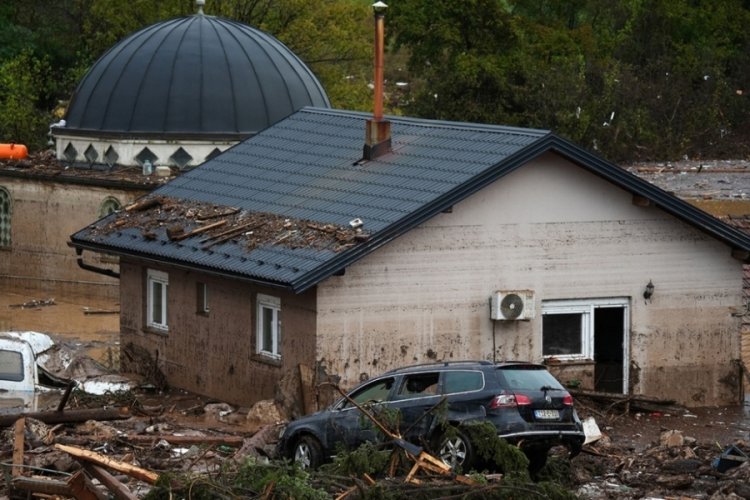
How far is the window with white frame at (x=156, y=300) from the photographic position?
3080 cm

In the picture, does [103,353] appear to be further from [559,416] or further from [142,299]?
[559,416]

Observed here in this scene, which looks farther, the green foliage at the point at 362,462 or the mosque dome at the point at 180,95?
the mosque dome at the point at 180,95

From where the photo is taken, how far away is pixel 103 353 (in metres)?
36.4

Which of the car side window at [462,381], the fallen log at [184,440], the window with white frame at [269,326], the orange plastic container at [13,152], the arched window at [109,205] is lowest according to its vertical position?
the fallen log at [184,440]

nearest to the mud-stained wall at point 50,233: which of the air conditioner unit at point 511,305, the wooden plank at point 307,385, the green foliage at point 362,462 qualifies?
the wooden plank at point 307,385

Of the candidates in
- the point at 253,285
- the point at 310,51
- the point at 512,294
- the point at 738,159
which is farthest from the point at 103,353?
the point at 738,159

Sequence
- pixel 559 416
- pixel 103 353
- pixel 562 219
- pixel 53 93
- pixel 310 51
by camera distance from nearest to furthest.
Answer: pixel 559 416 < pixel 562 219 < pixel 103 353 < pixel 310 51 < pixel 53 93

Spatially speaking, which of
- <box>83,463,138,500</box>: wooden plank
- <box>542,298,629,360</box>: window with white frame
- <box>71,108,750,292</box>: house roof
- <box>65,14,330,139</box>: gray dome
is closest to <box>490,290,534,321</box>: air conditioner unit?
<box>542,298,629,360</box>: window with white frame

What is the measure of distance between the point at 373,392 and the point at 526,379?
6.38 feet

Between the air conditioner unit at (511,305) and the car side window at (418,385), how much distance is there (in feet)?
19.2

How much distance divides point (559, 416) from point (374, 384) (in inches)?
92.8

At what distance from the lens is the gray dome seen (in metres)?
44.8

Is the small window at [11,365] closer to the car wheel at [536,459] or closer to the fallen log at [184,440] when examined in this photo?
the fallen log at [184,440]

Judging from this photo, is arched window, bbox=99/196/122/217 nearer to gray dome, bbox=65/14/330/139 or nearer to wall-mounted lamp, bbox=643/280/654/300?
gray dome, bbox=65/14/330/139
